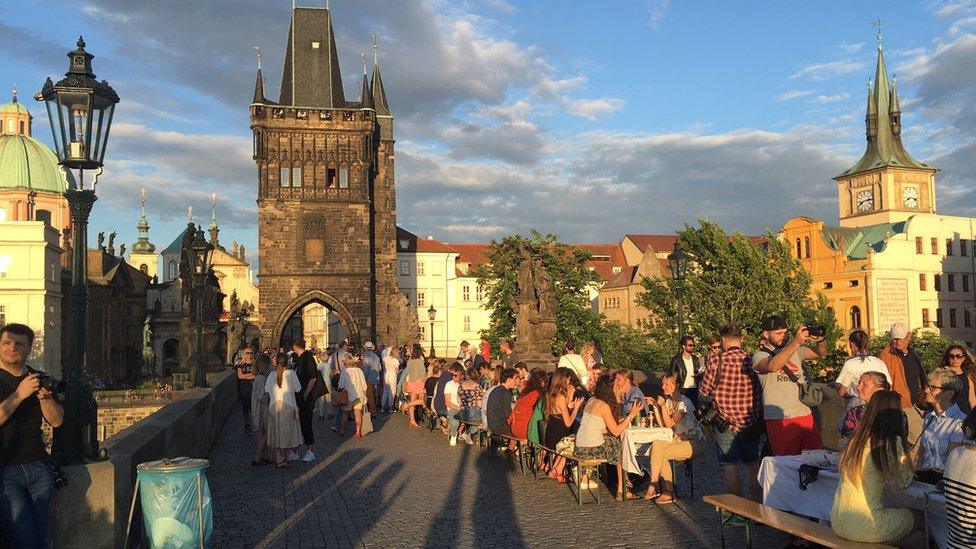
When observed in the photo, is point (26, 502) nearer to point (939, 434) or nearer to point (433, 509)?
point (433, 509)

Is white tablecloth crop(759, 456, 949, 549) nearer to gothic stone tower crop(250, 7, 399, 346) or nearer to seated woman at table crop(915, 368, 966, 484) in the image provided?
seated woman at table crop(915, 368, 966, 484)

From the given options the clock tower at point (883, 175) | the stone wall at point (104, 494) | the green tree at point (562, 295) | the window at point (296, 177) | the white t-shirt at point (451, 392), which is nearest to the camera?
the stone wall at point (104, 494)

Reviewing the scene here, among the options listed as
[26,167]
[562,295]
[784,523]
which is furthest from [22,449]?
[26,167]

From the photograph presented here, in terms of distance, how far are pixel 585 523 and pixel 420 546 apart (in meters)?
1.73

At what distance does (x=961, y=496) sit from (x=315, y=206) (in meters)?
54.1

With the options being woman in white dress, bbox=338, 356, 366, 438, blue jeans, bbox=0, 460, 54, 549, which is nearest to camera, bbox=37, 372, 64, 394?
blue jeans, bbox=0, 460, 54, 549

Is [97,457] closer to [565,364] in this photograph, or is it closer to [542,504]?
[542,504]

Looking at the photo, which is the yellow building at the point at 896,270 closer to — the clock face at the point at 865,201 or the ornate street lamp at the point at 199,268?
the clock face at the point at 865,201

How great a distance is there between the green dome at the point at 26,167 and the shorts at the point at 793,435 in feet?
250

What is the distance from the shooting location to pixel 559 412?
36.0ft

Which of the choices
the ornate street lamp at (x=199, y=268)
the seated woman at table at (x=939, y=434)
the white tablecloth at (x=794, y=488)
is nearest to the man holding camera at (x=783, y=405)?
the white tablecloth at (x=794, y=488)

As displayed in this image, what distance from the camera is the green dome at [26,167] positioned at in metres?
74.6

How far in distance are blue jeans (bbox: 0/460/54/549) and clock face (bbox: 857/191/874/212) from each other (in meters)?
88.3

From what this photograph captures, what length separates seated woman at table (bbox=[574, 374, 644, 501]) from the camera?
974cm
